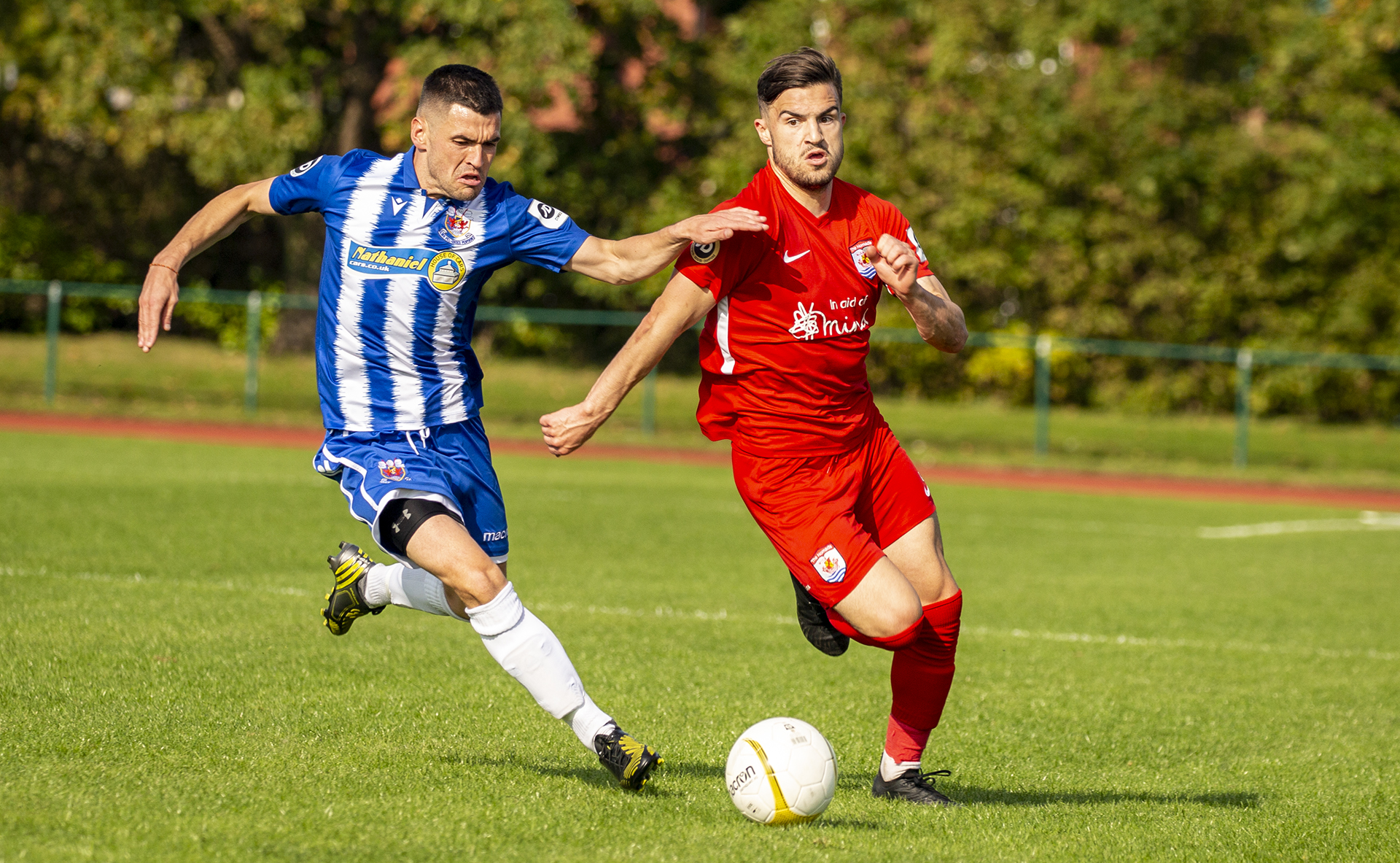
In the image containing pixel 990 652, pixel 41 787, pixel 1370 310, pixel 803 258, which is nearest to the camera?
pixel 41 787

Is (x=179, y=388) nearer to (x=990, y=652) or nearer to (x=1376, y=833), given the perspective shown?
(x=990, y=652)

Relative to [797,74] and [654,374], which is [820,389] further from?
[654,374]

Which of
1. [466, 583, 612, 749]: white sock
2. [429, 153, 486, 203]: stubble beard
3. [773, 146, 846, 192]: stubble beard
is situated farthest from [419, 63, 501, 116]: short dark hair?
[466, 583, 612, 749]: white sock

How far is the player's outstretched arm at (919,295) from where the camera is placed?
453 cm

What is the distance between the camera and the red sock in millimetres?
5047

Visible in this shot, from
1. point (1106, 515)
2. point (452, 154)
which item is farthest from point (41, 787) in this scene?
point (1106, 515)

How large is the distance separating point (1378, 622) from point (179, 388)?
1940 centimetres

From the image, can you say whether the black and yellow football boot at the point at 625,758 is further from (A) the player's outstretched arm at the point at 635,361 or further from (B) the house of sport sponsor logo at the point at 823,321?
(B) the house of sport sponsor logo at the point at 823,321

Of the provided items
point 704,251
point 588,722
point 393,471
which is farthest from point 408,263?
point 588,722

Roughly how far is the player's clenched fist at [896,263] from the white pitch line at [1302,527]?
10940 mm

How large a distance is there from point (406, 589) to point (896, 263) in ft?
7.62

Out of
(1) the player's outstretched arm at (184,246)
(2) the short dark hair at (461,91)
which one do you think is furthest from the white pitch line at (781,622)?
(2) the short dark hair at (461,91)

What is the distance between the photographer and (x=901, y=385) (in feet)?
88.8

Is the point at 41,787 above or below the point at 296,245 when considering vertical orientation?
below
